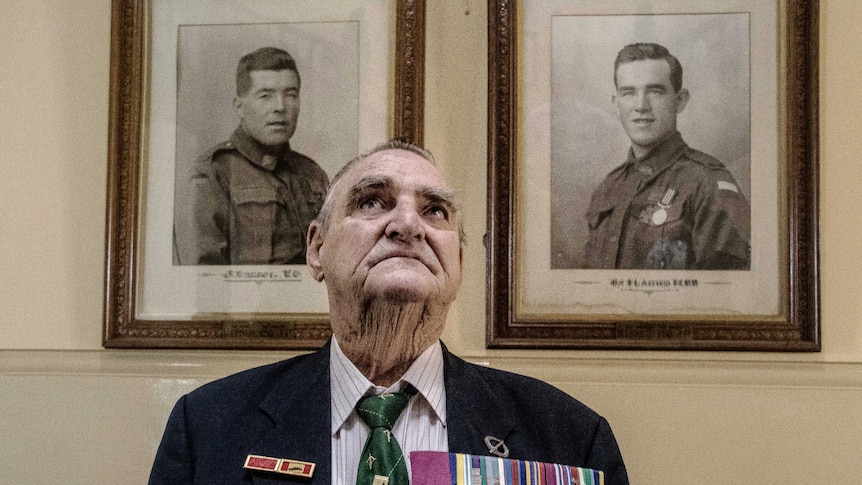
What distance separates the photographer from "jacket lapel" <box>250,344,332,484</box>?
4.56ft

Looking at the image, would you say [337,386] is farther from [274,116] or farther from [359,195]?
[274,116]

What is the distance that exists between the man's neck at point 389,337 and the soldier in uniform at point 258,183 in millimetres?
493

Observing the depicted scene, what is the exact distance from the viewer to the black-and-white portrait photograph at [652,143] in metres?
1.86

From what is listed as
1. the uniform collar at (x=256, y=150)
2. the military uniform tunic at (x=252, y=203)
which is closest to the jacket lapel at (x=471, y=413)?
the military uniform tunic at (x=252, y=203)

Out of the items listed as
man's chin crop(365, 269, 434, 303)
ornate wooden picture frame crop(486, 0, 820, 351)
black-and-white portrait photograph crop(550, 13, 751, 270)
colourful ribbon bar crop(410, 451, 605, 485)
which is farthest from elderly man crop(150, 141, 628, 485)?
black-and-white portrait photograph crop(550, 13, 751, 270)

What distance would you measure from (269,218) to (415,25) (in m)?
0.55

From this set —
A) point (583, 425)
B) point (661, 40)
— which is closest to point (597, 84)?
point (661, 40)

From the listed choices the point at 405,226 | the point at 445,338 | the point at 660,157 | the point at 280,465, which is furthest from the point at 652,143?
the point at 280,465

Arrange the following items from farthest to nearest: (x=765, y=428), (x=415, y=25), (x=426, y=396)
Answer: (x=415, y=25) → (x=765, y=428) → (x=426, y=396)

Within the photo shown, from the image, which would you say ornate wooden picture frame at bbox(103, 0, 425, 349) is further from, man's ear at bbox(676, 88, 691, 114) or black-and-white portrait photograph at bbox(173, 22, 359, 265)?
man's ear at bbox(676, 88, 691, 114)

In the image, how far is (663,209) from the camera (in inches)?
73.5

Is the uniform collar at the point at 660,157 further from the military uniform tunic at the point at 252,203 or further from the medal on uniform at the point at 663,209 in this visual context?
the military uniform tunic at the point at 252,203

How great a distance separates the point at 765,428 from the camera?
5.95 ft

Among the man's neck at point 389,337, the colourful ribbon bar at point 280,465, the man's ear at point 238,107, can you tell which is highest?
the man's ear at point 238,107
